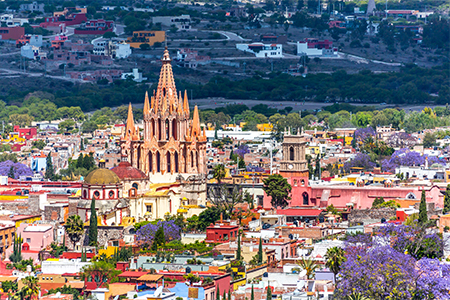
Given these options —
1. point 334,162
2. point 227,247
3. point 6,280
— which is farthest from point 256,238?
point 334,162

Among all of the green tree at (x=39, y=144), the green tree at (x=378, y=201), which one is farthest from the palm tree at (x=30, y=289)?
the green tree at (x=39, y=144)

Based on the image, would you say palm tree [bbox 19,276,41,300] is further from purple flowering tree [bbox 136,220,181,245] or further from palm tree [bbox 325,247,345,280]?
purple flowering tree [bbox 136,220,181,245]

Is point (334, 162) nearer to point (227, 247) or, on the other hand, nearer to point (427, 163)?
point (427, 163)

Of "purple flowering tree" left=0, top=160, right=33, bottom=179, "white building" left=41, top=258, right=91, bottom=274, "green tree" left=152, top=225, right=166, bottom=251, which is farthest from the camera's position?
"purple flowering tree" left=0, top=160, right=33, bottom=179

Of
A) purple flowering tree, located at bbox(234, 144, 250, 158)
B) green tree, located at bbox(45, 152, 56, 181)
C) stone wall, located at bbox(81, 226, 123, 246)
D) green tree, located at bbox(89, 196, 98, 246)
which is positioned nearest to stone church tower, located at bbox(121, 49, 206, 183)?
stone wall, located at bbox(81, 226, 123, 246)

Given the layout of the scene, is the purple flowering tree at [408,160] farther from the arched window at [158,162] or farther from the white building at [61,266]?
the white building at [61,266]

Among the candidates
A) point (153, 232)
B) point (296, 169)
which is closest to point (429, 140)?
point (296, 169)
